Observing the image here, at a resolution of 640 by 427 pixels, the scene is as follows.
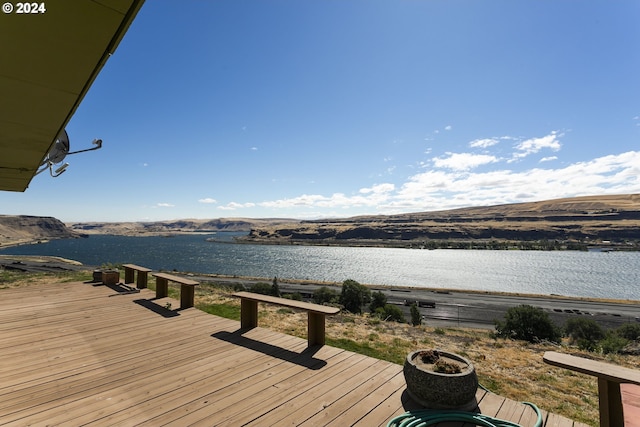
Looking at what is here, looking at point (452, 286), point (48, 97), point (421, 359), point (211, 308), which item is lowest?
point (452, 286)

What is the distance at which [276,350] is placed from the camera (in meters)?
5.74

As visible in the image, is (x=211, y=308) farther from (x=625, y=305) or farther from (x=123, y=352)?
(x=625, y=305)

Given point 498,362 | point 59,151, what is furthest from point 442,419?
point 59,151

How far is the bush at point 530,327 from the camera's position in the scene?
85.2 ft

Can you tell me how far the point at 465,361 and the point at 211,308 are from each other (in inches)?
324

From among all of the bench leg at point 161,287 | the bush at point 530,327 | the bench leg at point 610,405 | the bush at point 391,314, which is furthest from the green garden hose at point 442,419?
the bush at point 391,314

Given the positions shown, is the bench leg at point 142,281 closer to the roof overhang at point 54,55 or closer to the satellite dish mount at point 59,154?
the satellite dish mount at point 59,154

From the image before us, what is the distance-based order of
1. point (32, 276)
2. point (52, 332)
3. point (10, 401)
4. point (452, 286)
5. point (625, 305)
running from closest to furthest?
point (10, 401), point (52, 332), point (32, 276), point (625, 305), point (452, 286)

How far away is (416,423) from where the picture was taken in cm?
345

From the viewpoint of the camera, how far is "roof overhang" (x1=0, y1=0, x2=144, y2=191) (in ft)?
5.01

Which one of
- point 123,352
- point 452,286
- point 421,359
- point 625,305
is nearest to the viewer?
point 421,359

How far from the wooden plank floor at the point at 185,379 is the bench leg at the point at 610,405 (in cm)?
50

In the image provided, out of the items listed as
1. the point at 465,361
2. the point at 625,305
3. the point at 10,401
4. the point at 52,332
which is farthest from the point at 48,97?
the point at 625,305

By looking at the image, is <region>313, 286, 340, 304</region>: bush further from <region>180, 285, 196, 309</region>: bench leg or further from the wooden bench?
the wooden bench
